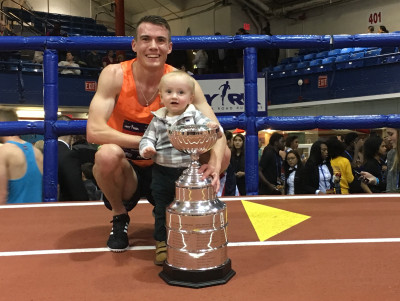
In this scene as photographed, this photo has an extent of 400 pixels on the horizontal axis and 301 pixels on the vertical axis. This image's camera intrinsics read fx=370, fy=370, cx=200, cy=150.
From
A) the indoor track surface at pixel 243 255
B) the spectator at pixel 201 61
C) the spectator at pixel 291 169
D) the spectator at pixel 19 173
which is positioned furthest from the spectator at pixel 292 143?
the spectator at pixel 201 61

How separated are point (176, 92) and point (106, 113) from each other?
0.37 m

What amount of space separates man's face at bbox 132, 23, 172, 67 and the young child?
26 cm

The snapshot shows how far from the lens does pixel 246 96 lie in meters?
2.28

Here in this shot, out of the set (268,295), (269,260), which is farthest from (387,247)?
(268,295)

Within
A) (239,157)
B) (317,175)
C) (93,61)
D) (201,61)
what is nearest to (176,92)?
(317,175)

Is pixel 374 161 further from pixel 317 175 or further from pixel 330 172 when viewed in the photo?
pixel 317 175

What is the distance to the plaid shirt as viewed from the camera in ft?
3.87

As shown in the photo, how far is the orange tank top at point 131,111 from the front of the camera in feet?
4.79

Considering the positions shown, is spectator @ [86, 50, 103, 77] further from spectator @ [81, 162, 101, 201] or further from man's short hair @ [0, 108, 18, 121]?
man's short hair @ [0, 108, 18, 121]

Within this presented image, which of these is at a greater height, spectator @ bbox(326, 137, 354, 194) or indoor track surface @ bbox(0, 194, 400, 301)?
spectator @ bbox(326, 137, 354, 194)

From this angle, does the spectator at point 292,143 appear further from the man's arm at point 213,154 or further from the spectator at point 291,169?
the man's arm at point 213,154

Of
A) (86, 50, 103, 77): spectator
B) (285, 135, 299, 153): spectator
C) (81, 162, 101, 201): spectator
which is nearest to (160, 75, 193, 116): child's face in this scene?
(81, 162, 101, 201): spectator

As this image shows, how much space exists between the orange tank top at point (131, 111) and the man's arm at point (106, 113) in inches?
1.0

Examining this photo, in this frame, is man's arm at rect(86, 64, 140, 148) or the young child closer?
the young child
